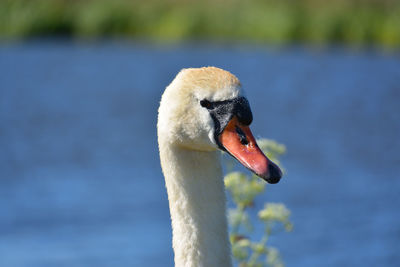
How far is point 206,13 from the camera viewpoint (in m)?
33.8

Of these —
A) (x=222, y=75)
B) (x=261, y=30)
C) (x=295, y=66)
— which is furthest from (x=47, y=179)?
(x=261, y=30)

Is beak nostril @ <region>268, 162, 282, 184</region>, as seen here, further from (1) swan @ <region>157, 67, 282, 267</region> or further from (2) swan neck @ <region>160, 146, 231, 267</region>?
(2) swan neck @ <region>160, 146, 231, 267</region>

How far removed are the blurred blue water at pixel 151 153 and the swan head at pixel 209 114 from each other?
597 cm

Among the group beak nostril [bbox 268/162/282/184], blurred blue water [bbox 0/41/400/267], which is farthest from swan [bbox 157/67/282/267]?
blurred blue water [bbox 0/41/400/267]

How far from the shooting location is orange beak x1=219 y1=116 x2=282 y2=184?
3.13 meters

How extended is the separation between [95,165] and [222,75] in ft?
37.1

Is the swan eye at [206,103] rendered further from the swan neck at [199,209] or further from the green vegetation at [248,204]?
the green vegetation at [248,204]

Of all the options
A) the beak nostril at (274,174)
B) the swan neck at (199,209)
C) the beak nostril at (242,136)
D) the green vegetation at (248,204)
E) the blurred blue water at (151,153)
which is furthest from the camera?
the blurred blue water at (151,153)

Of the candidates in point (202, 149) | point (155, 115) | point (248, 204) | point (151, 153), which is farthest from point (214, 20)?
point (202, 149)

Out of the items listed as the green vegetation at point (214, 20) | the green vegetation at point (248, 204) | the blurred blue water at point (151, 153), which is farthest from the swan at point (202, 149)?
the green vegetation at point (214, 20)

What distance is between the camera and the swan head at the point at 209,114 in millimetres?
3312

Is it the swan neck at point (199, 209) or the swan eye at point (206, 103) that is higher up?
the swan eye at point (206, 103)

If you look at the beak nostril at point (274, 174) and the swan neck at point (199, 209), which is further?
the swan neck at point (199, 209)

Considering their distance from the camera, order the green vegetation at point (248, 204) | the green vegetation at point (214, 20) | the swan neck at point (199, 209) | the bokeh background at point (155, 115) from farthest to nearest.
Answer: the green vegetation at point (214, 20), the bokeh background at point (155, 115), the green vegetation at point (248, 204), the swan neck at point (199, 209)
